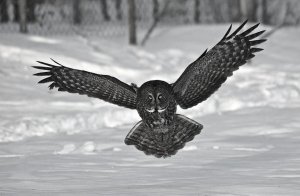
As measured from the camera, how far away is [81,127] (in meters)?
9.47

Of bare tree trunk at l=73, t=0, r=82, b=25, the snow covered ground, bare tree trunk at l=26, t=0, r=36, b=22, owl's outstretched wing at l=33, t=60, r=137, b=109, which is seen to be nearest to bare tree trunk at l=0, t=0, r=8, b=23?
bare tree trunk at l=26, t=0, r=36, b=22

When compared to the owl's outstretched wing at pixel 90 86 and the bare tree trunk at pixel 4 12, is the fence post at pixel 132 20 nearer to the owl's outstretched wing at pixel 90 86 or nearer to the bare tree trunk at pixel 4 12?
the bare tree trunk at pixel 4 12

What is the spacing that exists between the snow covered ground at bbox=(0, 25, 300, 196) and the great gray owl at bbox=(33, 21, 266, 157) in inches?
10.9

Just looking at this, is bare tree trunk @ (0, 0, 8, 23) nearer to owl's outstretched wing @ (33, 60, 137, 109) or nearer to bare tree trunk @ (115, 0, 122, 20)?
bare tree trunk @ (115, 0, 122, 20)

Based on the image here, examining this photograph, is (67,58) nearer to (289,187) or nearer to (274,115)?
(274,115)

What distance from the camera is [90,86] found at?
6152 millimetres

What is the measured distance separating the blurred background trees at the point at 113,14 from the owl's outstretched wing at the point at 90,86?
32.5ft

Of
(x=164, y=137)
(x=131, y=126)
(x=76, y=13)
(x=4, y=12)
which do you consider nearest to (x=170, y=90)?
(x=164, y=137)

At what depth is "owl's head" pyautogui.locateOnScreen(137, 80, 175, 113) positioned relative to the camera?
572 cm

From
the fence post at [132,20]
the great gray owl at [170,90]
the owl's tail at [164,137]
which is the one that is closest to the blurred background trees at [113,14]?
the fence post at [132,20]

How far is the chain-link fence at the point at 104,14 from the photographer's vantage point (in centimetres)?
1719

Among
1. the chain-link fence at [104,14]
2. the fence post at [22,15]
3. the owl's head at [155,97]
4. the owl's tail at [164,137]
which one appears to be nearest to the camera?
the owl's head at [155,97]

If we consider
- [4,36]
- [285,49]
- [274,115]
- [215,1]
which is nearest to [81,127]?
[274,115]

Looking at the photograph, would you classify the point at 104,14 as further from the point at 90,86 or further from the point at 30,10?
the point at 90,86
